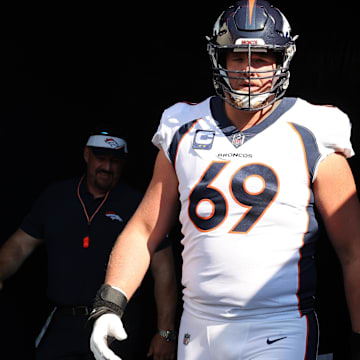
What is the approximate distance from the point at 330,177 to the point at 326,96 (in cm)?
251

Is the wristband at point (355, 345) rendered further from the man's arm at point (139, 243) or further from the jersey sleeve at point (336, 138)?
the man's arm at point (139, 243)

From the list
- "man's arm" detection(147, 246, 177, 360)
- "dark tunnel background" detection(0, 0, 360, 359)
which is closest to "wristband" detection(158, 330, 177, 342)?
"man's arm" detection(147, 246, 177, 360)

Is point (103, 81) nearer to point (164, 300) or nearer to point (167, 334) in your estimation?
point (164, 300)

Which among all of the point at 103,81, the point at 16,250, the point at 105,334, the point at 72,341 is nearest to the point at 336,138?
the point at 105,334

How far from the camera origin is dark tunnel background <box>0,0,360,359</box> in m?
4.84

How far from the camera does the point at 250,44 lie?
2543mm

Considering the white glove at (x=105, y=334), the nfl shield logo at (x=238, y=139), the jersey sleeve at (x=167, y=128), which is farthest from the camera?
the jersey sleeve at (x=167, y=128)

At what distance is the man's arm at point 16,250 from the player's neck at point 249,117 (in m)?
2.13

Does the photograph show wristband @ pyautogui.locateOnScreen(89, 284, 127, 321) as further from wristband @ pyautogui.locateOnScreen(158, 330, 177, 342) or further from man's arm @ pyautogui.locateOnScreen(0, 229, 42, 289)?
man's arm @ pyautogui.locateOnScreen(0, 229, 42, 289)

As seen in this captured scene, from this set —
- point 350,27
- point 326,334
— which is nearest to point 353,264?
point 326,334

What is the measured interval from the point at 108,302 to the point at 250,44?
3.41 ft

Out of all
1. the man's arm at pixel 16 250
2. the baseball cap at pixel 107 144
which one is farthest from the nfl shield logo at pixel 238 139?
the man's arm at pixel 16 250

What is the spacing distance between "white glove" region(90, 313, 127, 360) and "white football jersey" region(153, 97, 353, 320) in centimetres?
31

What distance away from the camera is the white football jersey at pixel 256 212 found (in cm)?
245
